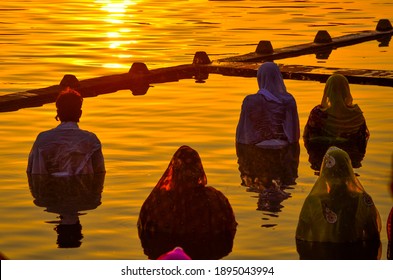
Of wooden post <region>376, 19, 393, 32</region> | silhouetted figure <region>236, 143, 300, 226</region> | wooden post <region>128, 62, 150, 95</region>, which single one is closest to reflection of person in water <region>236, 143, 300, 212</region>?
silhouetted figure <region>236, 143, 300, 226</region>

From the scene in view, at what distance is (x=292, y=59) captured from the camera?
107 ft

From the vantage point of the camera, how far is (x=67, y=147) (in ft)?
54.8

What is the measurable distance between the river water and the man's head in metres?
0.93

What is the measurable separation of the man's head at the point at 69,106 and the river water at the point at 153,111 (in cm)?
93

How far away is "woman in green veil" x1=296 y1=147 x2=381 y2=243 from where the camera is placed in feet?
44.7

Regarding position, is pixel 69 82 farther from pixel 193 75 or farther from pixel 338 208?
pixel 338 208

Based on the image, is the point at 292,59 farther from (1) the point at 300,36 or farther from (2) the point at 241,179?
(2) the point at 241,179

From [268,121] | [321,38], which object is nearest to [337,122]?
[268,121]

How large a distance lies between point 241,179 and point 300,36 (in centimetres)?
2097

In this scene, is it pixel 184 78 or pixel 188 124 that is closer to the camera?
pixel 188 124

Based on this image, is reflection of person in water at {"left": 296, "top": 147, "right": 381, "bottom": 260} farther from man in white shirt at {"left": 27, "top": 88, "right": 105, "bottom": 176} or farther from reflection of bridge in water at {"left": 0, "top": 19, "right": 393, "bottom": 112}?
reflection of bridge in water at {"left": 0, "top": 19, "right": 393, "bottom": 112}

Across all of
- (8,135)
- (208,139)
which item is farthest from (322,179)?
(8,135)

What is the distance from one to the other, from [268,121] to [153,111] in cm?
431
